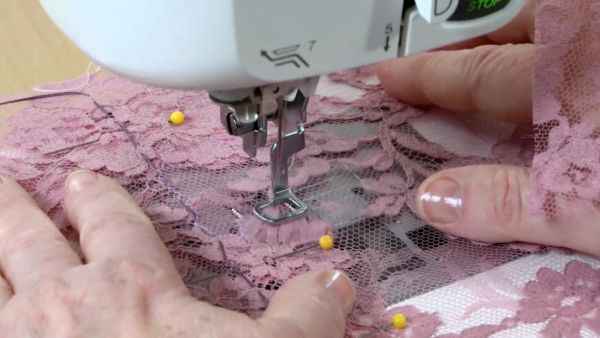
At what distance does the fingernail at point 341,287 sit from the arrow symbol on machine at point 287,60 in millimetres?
214

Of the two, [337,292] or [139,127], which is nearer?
[337,292]

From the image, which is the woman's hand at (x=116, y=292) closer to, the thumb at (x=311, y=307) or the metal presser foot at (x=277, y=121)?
the thumb at (x=311, y=307)

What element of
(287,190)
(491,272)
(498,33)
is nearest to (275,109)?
(287,190)

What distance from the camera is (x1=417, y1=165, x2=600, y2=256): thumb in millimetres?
772

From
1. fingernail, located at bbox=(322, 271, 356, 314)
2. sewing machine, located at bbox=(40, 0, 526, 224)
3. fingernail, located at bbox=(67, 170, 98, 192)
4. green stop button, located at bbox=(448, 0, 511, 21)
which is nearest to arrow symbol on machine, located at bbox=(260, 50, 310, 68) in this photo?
sewing machine, located at bbox=(40, 0, 526, 224)

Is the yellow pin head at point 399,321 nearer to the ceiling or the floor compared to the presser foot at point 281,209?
nearer to the floor

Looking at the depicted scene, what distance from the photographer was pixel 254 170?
2.90 feet

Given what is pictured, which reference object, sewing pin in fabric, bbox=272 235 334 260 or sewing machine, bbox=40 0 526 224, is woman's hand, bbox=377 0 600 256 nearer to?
sewing pin in fabric, bbox=272 235 334 260

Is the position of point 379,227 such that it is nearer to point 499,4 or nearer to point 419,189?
point 419,189

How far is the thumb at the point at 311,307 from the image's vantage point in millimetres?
650

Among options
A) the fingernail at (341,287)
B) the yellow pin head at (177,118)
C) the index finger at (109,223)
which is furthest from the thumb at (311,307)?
the yellow pin head at (177,118)

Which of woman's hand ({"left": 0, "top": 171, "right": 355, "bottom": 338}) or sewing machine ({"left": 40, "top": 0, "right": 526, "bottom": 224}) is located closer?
sewing machine ({"left": 40, "top": 0, "right": 526, "bottom": 224})

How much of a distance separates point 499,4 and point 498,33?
1.38 feet

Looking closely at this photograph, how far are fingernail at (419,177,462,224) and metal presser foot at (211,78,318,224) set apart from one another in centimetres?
12
